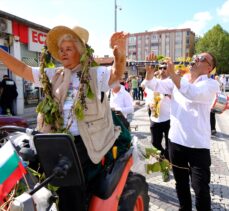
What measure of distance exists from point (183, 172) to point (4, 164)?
88.2 inches

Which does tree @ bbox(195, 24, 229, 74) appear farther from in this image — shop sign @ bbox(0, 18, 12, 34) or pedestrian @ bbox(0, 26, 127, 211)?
pedestrian @ bbox(0, 26, 127, 211)

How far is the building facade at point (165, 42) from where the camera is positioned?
105750 millimetres

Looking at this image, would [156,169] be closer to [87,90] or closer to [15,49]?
[87,90]

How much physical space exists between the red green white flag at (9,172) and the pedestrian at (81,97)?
58cm

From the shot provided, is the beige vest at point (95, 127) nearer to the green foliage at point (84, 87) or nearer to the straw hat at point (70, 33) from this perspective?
the green foliage at point (84, 87)

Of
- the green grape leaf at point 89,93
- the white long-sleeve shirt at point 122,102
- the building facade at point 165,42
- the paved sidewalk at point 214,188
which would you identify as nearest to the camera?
the green grape leaf at point 89,93

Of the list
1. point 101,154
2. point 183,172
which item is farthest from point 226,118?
point 101,154

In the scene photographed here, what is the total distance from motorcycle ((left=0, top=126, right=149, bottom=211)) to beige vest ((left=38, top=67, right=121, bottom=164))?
195 mm

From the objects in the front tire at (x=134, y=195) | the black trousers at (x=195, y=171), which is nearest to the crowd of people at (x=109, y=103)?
the black trousers at (x=195, y=171)

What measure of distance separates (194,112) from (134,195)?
44.2 inches

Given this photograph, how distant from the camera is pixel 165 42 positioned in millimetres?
109250

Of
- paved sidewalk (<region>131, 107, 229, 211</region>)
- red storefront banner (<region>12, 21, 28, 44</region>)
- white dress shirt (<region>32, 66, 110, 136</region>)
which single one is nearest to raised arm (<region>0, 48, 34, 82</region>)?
white dress shirt (<region>32, 66, 110, 136</region>)

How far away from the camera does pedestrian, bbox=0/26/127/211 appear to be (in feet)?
6.91

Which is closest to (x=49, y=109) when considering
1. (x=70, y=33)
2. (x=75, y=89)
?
(x=75, y=89)
